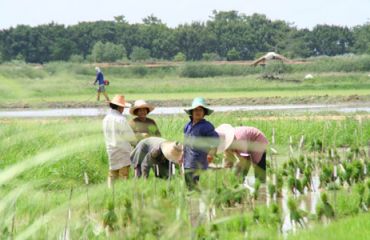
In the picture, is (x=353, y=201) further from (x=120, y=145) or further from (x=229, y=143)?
(x=120, y=145)

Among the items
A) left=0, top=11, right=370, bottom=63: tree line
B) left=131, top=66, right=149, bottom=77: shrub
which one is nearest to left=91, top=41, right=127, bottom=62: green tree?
left=0, top=11, right=370, bottom=63: tree line

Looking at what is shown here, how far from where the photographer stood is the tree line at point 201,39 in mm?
65125

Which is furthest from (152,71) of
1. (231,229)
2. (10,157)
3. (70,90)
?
(231,229)

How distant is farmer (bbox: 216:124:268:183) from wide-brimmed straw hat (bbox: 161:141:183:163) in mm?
364

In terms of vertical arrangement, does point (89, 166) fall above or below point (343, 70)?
above

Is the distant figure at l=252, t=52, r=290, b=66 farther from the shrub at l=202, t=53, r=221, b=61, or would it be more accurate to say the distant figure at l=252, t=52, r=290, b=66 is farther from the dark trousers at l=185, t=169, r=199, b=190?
the dark trousers at l=185, t=169, r=199, b=190

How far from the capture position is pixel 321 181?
7723 mm

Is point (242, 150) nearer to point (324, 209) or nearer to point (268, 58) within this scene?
point (324, 209)

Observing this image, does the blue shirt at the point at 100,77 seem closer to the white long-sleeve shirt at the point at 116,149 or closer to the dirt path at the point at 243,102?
the dirt path at the point at 243,102

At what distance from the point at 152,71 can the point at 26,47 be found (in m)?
10.2

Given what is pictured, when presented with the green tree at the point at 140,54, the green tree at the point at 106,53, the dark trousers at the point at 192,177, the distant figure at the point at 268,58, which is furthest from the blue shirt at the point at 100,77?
the green tree at the point at 140,54

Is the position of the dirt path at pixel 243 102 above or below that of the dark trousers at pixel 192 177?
below

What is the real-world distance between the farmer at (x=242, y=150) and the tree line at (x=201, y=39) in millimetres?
53225

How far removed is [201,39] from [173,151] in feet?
209
